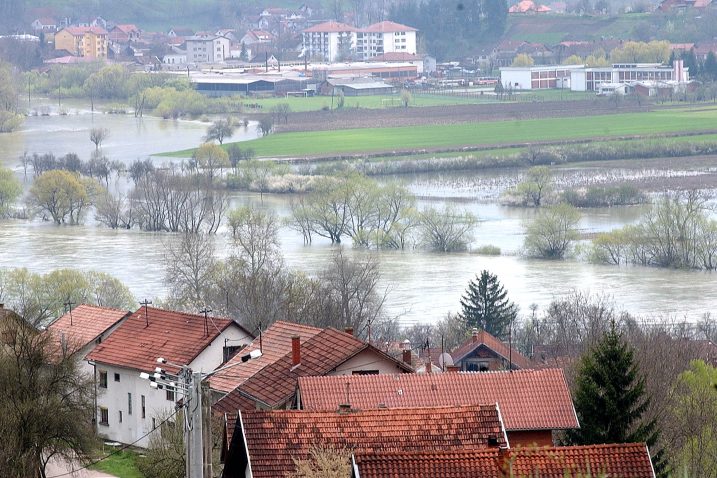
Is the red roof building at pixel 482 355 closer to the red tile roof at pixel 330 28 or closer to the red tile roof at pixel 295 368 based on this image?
the red tile roof at pixel 295 368

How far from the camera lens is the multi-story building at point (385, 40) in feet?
399

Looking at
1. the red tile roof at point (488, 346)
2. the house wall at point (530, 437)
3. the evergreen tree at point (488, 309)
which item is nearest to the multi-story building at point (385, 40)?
the evergreen tree at point (488, 309)

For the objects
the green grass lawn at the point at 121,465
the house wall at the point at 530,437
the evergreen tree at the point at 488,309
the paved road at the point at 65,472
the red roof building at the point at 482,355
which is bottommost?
the evergreen tree at the point at 488,309

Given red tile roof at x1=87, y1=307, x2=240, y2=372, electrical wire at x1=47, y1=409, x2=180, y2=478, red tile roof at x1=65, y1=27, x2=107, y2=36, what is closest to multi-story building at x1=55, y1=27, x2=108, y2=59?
red tile roof at x1=65, y1=27, x2=107, y2=36

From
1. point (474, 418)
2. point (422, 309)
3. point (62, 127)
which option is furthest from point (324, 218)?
point (62, 127)

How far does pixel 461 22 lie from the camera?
124m

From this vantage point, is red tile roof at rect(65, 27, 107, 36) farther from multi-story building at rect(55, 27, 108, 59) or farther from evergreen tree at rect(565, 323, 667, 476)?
evergreen tree at rect(565, 323, 667, 476)

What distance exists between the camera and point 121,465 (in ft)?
59.4

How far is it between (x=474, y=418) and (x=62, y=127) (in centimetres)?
6654

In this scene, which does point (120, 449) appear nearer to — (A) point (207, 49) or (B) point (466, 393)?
(B) point (466, 393)

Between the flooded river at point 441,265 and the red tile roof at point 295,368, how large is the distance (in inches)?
521

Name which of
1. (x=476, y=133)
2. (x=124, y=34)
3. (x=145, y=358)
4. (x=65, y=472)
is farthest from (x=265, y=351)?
(x=124, y=34)

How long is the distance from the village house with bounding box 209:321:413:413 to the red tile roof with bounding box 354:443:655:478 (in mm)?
5060

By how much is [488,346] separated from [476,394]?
10621 millimetres
